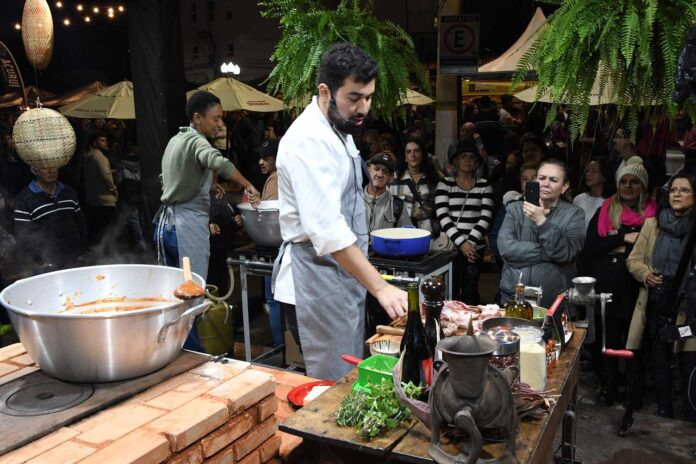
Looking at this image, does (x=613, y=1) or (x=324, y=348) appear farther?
(x=324, y=348)

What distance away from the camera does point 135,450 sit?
158 cm

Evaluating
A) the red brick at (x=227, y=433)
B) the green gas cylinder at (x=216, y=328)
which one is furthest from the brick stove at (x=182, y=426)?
the green gas cylinder at (x=216, y=328)

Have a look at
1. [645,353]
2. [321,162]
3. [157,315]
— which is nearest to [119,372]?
[157,315]

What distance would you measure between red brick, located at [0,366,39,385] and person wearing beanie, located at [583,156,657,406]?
3.97 meters

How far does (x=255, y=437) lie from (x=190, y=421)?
1.06ft

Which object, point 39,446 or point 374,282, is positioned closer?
point 39,446

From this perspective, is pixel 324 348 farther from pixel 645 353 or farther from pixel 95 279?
pixel 645 353

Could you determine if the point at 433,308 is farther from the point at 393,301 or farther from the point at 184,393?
the point at 184,393

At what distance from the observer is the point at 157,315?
1.79 meters

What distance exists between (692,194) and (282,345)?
3227 millimetres

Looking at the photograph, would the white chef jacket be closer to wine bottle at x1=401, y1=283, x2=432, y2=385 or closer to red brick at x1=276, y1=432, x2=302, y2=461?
wine bottle at x1=401, y1=283, x2=432, y2=385

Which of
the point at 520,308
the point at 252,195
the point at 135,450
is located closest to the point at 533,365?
the point at 520,308

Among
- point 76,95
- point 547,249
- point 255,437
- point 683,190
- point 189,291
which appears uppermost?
point 76,95

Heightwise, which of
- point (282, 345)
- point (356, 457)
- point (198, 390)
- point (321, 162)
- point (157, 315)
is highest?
point (321, 162)
